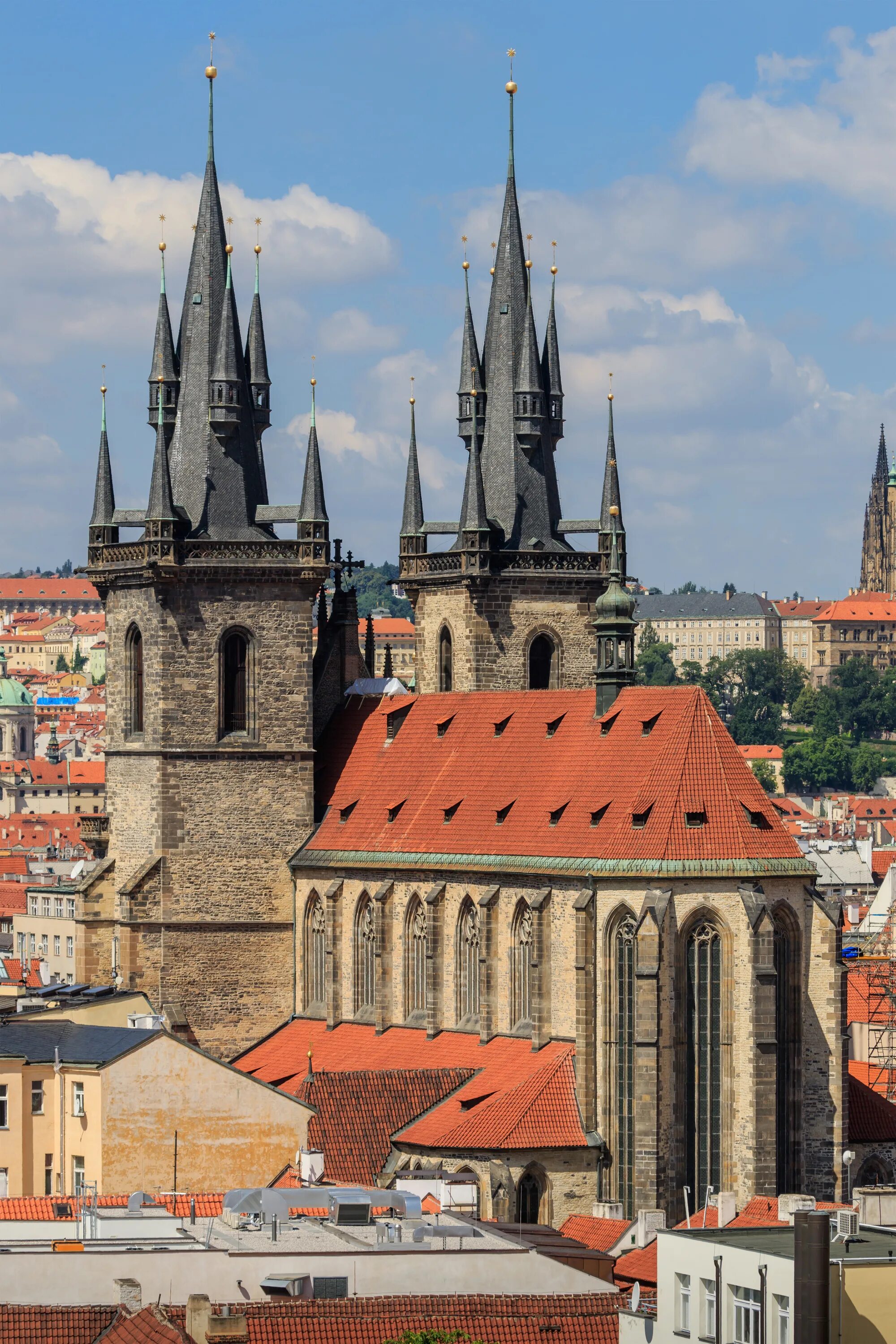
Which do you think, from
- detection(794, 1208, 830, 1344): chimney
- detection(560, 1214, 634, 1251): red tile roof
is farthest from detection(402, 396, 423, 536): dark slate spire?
detection(794, 1208, 830, 1344): chimney

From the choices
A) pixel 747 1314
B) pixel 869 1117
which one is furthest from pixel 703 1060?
pixel 747 1314

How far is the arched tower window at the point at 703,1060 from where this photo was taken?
8125 centimetres

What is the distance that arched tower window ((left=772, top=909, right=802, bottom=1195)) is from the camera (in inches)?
3260

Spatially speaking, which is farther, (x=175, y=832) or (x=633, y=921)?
(x=175, y=832)

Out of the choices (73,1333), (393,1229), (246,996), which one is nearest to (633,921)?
(246,996)

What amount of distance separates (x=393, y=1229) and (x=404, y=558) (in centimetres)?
4868

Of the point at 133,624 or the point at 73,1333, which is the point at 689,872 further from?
the point at 73,1333

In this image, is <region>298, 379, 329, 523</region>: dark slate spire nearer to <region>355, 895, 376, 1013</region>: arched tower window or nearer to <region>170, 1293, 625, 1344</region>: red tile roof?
<region>355, 895, 376, 1013</region>: arched tower window

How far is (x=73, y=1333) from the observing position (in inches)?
1980

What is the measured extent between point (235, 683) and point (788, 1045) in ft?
70.1

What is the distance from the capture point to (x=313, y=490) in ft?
321

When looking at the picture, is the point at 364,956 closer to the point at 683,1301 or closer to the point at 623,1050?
the point at 623,1050

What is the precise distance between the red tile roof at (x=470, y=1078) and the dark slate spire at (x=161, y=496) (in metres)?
14.0

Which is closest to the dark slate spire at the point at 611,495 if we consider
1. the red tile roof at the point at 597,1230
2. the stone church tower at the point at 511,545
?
the stone church tower at the point at 511,545
